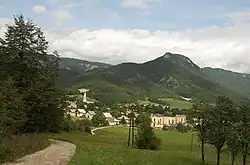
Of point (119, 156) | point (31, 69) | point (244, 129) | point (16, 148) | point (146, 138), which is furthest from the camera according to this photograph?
point (146, 138)

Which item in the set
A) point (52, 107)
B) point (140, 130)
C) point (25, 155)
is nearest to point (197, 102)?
point (140, 130)

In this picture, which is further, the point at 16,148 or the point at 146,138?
the point at 146,138

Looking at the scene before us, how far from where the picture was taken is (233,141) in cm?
4250

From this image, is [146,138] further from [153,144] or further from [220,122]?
[220,122]

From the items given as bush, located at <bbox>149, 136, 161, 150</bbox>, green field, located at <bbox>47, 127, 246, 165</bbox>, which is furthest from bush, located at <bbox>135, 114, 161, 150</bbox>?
green field, located at <bbox>47, 127, 246, 165</bbox>

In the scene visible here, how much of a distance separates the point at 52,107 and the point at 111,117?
12581 cm

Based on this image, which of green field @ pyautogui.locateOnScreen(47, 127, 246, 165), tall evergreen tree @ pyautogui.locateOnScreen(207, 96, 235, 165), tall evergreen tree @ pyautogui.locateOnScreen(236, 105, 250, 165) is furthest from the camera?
tall evergreen tree @ pyautogui.locateOnScreen(207, 96, 235, 165)

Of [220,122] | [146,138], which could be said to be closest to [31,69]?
[146,138]

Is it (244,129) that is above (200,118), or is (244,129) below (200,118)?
below

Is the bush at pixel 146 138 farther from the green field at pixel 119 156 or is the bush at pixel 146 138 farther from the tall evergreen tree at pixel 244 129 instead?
the tall evergreen tree at pixel 244 129

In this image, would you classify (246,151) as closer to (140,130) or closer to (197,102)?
(197,102)

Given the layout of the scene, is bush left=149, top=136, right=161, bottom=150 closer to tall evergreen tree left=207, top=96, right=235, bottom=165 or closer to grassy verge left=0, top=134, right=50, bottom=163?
tall evergreen tree left=207, top=96, right=235, bottom=165

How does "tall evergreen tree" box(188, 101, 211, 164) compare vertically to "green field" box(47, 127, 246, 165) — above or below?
above

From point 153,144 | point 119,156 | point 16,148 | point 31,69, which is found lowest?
point 153,144
